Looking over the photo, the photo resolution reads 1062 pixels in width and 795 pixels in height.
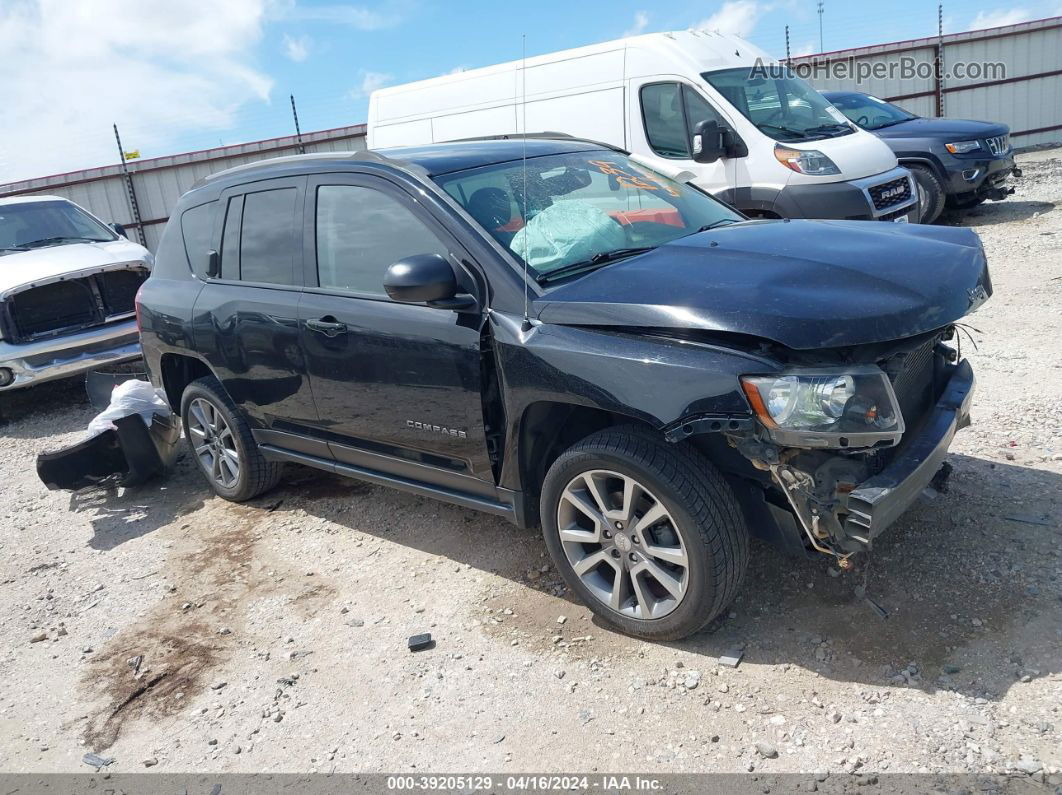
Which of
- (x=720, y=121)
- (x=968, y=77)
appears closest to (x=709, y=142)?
(x=720, y=121)

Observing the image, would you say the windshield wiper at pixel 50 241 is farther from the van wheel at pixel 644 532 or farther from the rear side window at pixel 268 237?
the van wheel at pixel 644 532

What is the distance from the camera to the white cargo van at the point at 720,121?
318 inches

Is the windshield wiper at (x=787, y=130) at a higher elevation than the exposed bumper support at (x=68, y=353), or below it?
higher

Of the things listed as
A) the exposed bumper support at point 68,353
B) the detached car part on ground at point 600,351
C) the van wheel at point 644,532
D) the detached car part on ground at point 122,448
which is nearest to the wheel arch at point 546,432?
the detached car part on ground at point 600,351

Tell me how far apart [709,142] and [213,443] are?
17.2ft

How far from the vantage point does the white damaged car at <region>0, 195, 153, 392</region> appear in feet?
24.4

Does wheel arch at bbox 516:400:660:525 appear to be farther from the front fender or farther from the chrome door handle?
the chrome door handle

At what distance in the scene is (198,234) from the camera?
498 centimetres

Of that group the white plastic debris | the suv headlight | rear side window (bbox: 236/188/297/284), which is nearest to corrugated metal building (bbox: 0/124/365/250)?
the white plastic debris

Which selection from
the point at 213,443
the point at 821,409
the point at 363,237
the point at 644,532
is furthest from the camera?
the point at 213,443

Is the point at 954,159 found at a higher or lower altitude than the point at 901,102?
lower

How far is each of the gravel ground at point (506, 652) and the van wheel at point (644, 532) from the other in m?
0.18

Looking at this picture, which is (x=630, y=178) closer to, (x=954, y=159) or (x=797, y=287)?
(x=797, y=287)

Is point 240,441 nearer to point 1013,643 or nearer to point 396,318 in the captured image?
point 396,318
